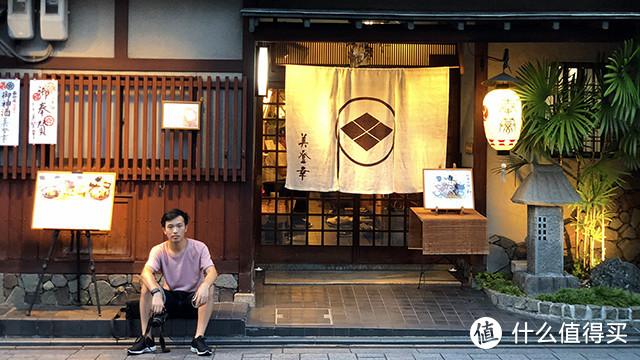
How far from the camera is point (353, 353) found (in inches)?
315

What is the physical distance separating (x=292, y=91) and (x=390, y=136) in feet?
5.83

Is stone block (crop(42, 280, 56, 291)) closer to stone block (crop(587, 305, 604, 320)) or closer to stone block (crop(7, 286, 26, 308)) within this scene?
stone block (crop(7, 286, 26, 308))

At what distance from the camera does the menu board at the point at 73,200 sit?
28.5 feet

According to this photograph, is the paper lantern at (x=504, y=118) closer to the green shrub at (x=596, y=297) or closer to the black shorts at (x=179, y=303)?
the green shrub at (x=596, y=297)

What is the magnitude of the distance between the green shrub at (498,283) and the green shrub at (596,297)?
0.42m

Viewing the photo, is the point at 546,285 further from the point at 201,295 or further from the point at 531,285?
the point at 201,295

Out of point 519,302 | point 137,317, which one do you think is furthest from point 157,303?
point 519,302

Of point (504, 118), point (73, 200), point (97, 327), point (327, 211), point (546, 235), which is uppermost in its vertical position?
point (504, 118)

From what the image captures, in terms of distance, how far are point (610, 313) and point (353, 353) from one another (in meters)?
3.70

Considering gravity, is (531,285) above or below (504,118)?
below

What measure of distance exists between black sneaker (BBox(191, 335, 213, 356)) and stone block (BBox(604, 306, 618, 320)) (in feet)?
Answer: 17.7

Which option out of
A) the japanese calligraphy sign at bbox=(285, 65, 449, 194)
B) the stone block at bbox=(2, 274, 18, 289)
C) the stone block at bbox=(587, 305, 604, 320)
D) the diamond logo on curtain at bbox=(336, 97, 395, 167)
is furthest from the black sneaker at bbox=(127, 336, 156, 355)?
the stone block at bbox=(587, 305, 604, 320)

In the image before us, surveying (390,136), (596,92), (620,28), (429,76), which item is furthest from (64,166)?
(620,28)

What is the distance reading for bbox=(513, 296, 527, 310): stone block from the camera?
9.39 meters
